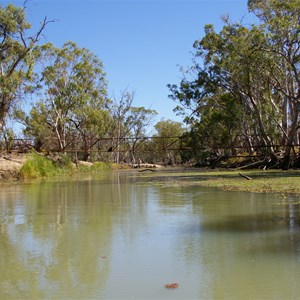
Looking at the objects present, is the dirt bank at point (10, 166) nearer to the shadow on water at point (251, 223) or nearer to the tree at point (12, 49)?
the tree at point (12, 49)

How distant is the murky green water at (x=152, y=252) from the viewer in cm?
388

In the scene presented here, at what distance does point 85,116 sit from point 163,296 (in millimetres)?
40071

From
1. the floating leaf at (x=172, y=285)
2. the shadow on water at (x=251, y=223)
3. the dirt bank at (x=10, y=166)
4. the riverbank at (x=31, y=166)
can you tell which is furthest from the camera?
the riverbank at (x=31, y=166)

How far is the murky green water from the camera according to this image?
3.88 meters

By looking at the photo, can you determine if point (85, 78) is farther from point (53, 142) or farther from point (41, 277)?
point (41, 277)

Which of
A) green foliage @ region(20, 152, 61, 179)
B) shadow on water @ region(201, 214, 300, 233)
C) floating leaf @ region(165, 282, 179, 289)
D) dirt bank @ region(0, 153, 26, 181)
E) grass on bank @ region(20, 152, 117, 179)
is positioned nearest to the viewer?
floating leaf @ region(165, 282, 179, 289)

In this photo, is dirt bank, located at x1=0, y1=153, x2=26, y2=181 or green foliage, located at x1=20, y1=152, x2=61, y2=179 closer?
dirt bank, located at x1=0, y1=153, x2=26, y2=181

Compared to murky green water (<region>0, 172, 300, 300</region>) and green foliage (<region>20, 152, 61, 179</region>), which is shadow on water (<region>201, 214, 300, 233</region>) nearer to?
murky green water (<region>0, 172, 300, 300</region>)

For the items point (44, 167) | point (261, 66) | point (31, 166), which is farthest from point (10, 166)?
point (261, 66)

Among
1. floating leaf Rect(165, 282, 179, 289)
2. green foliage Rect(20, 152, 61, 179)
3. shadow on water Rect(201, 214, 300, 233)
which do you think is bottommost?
floating leaf Rect(165, 282, 179, 289)

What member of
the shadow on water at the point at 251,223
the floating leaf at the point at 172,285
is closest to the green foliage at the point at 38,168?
the shadow on water at the point at 251,223

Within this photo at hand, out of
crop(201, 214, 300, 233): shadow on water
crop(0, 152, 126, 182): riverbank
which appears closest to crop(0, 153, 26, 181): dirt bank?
crop(0, 152, 126, 182): riverbank

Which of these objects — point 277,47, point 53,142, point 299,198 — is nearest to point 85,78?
point 53,142

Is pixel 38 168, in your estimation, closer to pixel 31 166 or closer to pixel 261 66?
pixel 31 166
